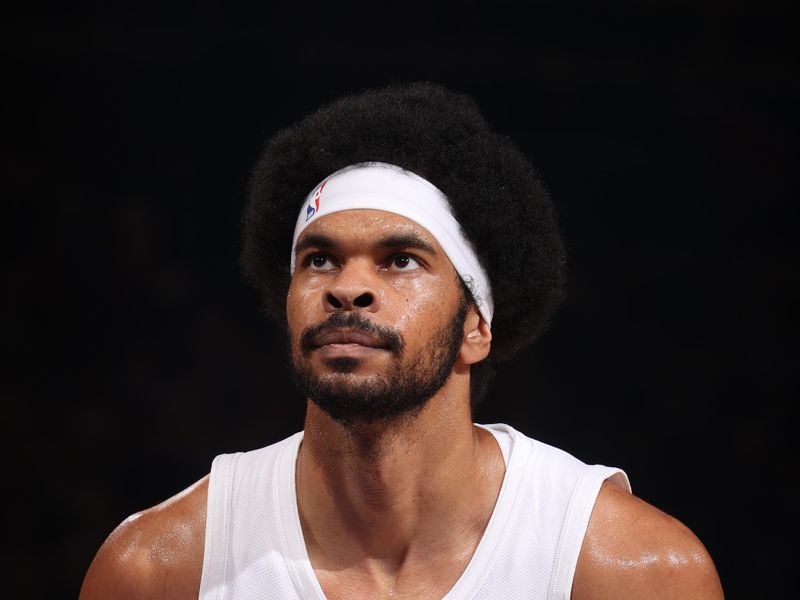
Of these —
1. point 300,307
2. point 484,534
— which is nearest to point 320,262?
point 300,307

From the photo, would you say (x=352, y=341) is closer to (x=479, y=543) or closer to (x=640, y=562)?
(x=479, y=543)

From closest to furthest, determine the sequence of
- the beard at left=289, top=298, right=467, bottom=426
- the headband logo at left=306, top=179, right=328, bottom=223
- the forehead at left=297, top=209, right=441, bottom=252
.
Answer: the beard at left=289, top=298, right=467, bottom=426, the forehead at left=297, top=209, right=441, bottom=252, the headband logo at left=306, top=179, right=328, bottom=223

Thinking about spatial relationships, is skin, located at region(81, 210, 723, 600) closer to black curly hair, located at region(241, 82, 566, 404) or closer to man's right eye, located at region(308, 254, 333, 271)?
man's right eye, located at region(308, 254, 333, 271)

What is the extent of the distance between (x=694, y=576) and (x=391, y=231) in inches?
35.7

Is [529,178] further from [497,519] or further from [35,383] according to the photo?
[35,383]

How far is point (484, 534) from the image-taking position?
7.75ft

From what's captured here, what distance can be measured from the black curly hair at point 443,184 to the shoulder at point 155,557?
517 millimetres

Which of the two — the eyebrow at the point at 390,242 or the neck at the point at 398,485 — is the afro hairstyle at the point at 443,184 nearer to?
the eyebrow at the point at 390,242

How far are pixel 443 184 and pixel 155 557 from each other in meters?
0.98

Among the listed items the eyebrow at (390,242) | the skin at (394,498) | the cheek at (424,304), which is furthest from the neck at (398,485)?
the eyebrow at (390,242)

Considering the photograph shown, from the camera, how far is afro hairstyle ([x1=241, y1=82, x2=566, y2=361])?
2439mm

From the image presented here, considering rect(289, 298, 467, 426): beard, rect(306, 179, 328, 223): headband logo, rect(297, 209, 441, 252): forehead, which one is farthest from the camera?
rect(306, 179, 328, 223): headband logo

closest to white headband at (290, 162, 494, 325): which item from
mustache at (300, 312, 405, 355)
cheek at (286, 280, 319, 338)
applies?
cheek at (286, 280, 319, 338)

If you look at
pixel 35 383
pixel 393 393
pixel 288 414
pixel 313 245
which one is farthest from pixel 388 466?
pixel 35 383
